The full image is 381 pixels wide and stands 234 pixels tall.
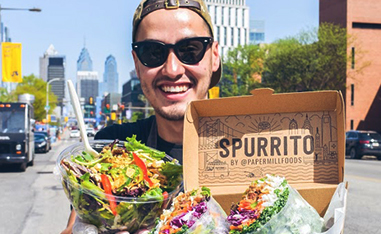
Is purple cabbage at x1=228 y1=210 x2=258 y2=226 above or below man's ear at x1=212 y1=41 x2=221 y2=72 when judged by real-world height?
below

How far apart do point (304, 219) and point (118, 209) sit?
68 centimetres

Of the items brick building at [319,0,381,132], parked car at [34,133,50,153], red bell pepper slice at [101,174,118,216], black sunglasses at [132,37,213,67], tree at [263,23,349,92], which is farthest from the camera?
brick building at [319,0,381,132]

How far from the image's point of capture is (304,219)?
60.9 inches

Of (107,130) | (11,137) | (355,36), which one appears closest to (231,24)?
(355,36)

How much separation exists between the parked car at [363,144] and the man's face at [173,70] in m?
27.0

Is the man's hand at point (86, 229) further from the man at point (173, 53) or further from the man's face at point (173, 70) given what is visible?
the man's face at point (173, 70)

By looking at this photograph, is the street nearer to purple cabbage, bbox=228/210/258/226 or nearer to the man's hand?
the man's hand

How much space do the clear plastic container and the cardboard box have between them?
18 cm

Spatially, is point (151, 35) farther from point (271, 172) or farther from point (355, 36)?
point (355, 36)

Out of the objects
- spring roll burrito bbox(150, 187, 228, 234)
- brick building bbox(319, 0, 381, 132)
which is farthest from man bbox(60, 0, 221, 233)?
brick building bbox(319, 0, 381, 132)

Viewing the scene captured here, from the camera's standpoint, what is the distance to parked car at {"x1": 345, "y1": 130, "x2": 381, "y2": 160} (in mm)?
27234

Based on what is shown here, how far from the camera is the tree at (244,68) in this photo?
184 feet

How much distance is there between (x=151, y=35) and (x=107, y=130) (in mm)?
687

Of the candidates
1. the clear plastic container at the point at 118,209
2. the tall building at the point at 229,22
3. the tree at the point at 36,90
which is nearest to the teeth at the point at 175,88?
the clear plastic container at the point at 118,209
